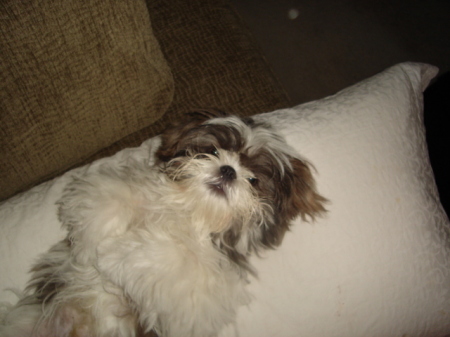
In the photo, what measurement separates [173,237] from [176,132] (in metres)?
0.66

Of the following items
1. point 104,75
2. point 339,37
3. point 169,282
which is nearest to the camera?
point 169,282

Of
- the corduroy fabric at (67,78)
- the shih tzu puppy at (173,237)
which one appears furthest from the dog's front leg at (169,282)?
the corduroy fabric at (67,78)

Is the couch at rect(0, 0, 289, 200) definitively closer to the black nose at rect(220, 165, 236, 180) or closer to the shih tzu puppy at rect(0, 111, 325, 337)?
the shih tzu puppy at rect(0, 111, 325, 337)

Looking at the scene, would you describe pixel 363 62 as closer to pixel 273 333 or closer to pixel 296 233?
pixel 296 233

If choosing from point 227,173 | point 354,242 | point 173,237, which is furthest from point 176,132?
point 354,242

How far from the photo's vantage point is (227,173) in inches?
61.4

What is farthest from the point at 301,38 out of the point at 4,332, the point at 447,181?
the point at 4,332

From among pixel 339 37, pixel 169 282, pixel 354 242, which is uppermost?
pixel 339 37

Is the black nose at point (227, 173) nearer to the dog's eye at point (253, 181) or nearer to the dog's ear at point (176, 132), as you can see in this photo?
the dog's eye at point (253, 181)

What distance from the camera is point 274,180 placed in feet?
5.59

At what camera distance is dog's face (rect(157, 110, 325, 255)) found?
159cm

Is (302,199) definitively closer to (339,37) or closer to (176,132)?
(176,132)

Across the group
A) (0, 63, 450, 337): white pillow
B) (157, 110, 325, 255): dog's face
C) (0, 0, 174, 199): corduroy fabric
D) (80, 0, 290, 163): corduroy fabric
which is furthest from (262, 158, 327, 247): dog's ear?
(0, 0, 174, 199): corduroy fabric

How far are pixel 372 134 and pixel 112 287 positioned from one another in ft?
6.12
